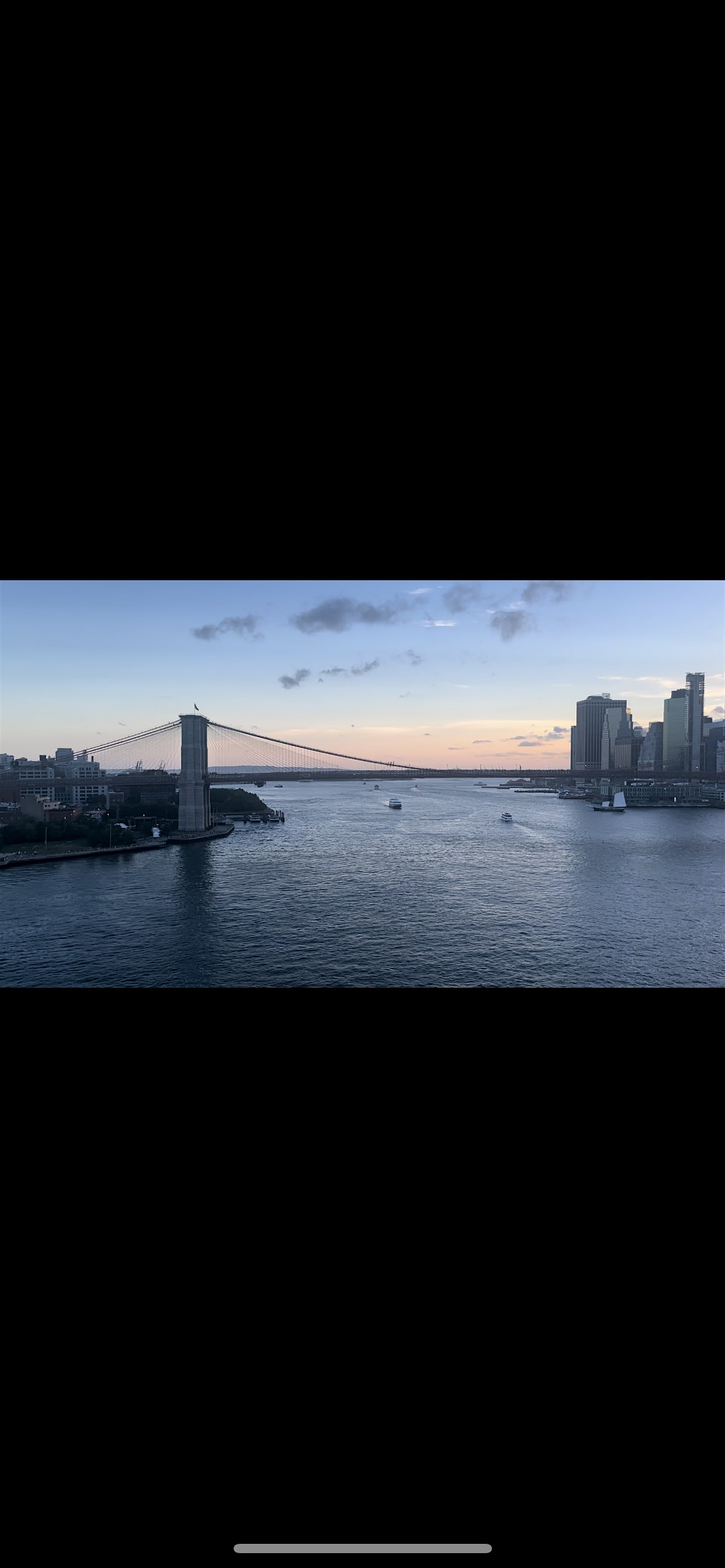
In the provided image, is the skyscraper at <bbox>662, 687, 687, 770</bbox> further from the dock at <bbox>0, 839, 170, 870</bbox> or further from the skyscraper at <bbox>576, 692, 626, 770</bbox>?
the dock at <bbox>0, 839, 170, 870</bbox>

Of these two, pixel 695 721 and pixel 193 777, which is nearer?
pixel 695 721

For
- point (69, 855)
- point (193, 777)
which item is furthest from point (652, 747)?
point (69, 855)

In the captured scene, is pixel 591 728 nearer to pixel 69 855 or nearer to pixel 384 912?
pixel 384 912

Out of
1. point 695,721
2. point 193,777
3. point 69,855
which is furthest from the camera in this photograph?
point 193,777

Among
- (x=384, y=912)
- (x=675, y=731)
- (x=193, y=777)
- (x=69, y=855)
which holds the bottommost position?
(x=384, y=912)

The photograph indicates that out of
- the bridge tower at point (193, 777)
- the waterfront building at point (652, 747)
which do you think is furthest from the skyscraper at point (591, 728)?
the bridge tower at point (193, 777)
